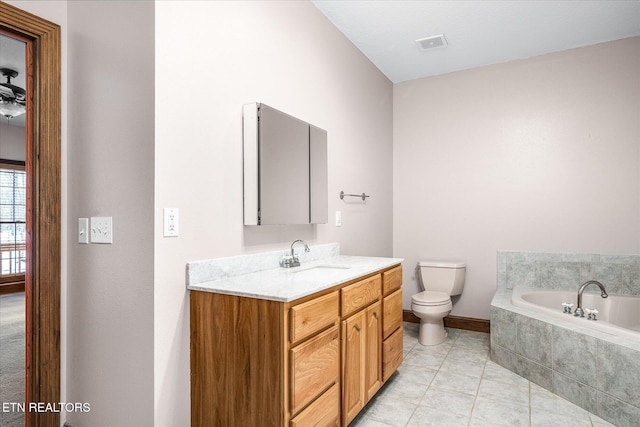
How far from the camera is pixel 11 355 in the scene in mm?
2812

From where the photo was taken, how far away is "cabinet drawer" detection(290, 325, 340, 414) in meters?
1.54

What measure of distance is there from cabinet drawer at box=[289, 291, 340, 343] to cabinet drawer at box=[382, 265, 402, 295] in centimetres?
66

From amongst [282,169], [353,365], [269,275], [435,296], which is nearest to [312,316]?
[269,275]

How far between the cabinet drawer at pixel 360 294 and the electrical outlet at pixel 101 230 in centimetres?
111

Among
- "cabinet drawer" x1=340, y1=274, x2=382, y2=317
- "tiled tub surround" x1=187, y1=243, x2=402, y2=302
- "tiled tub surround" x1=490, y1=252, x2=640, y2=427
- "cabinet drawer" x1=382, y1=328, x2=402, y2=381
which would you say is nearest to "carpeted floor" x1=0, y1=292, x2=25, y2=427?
"tiled tub surround" x1=187, y1=243, x2=402, y2=302

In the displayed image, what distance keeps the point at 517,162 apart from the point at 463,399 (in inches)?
91.0

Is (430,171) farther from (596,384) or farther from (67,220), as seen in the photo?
(67,220)

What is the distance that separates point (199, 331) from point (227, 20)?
1.54 meters

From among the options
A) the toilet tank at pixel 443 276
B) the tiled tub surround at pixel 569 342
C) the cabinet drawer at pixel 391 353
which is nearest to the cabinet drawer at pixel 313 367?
the cabinet drawer at pixel 391 353

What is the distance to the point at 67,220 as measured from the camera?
6.12ft

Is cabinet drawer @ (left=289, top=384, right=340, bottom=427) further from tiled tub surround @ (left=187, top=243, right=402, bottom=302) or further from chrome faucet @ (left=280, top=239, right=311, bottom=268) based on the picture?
chrome faucet @ (left=280, top=239, right=311, bottom=268)

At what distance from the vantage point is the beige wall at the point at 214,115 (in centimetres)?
163

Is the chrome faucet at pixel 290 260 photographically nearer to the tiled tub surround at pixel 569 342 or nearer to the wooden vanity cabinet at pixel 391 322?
the wooden vanity cabinet at pixel 391 322

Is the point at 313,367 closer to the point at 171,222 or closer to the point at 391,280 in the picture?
the point at 171,222
